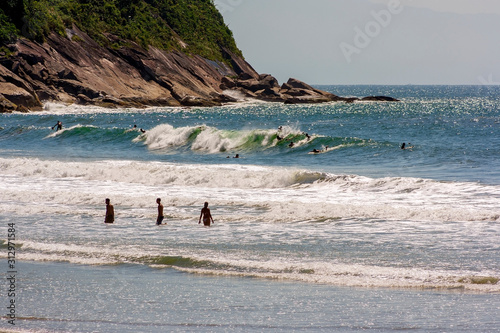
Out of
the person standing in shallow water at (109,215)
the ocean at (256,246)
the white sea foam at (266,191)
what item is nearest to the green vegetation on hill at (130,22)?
the ocean at (256,246)

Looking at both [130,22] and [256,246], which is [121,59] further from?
[256,246]

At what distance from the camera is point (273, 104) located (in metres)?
99.6

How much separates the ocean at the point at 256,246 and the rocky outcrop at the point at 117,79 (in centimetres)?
4138

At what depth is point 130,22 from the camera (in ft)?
348

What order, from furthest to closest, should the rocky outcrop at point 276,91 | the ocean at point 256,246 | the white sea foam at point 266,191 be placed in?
1. the rocky outcrop at point 276,91
2. the white sea foam at point 266,191
3. the ocean at point 256,246

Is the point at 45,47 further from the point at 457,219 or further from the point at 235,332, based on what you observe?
the point at 235,332

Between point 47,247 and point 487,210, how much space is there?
40.0 ft

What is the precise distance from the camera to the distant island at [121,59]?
74500 millimetres

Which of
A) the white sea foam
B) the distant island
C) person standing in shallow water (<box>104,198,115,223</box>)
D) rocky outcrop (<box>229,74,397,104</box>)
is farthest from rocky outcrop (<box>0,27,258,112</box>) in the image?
person standing in shallow water (<box>104,198,115,223</box>)

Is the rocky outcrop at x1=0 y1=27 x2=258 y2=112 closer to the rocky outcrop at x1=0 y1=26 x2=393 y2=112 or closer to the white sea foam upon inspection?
the rocky outcrop at x1=0 y1=26 x2=393 y2=112

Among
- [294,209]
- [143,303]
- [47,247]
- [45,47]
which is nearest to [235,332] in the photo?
[143,303]

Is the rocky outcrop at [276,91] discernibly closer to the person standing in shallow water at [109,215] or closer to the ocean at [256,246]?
the ocean at [256,246]

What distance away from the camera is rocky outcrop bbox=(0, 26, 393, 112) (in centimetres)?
7219

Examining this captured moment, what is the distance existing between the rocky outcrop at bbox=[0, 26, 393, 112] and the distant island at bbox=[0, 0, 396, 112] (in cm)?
13
